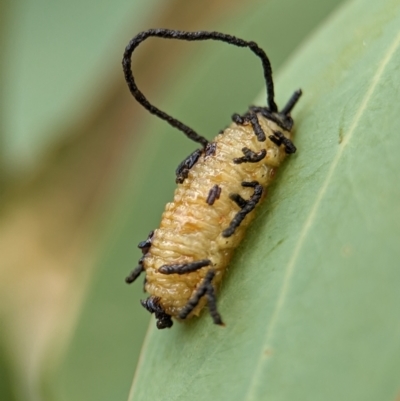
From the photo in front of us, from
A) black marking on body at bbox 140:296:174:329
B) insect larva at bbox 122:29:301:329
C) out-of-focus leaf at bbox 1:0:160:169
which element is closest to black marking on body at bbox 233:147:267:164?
insect larva at bbox 122:29:301:329

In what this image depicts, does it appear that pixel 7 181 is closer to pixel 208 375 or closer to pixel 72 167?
pixel 72 167

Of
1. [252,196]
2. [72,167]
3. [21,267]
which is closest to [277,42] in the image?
[252,196]

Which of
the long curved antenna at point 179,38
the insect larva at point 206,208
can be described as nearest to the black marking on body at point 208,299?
the insect larva at point 206,208

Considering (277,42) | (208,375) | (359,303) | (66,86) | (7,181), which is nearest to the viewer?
(359,303)

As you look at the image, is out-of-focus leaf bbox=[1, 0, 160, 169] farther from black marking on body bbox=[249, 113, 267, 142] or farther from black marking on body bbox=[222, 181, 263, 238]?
black marking on body bbox=[222, 181, 263, 238]

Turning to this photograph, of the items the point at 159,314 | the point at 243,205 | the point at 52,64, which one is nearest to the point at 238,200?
the point at 243,205

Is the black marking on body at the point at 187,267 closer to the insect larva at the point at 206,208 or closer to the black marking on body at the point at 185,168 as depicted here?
the insect larva at the point at 206,208

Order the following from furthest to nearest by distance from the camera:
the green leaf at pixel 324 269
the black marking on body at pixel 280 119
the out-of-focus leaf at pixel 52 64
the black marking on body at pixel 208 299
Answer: the out-of-focus leaf at pixel 52 64 < the black marking on body at pixel 280 119 < the black marking on body at pixel 208 299 < the green leaf at pixel 324 269
